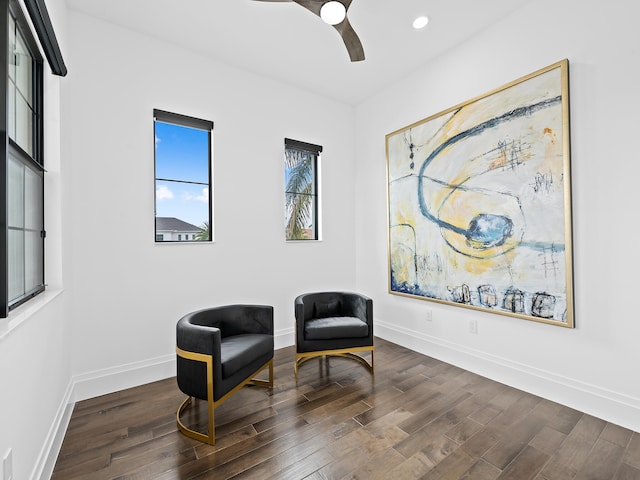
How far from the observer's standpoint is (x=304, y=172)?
13.5 feet

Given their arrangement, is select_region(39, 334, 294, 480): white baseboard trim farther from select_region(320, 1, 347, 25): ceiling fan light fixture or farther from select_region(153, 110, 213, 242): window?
select_region(320, 1, 347, 25): ceiling fan light fixture

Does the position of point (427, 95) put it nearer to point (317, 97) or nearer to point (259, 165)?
point (317, 97)

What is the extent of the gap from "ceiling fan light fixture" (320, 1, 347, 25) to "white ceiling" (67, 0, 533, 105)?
2.44 ft

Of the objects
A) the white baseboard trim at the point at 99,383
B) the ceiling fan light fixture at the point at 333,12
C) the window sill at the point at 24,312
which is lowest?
the white baseboard trim at the point at 99,383

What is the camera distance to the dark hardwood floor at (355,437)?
5.74 ft

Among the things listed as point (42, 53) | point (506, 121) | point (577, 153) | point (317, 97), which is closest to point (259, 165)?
point (317, 97)

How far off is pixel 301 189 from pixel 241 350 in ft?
7.65

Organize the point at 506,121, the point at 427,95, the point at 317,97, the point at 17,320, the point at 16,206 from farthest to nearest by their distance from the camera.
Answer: the point at 317,97, the point at 427,95, the point at 506,121, the point at 16,206, the point at 17,320

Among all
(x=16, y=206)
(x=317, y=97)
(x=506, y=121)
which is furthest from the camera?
(x=317, y=97)

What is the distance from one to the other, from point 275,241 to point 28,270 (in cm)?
221

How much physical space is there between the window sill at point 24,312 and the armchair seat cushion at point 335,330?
1891 millimetres

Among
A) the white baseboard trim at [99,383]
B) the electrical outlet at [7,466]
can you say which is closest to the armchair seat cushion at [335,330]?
the white baseboard trim at [99,383]

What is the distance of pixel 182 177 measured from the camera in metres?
3.22

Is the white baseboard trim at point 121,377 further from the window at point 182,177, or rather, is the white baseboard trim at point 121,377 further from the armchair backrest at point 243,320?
the window at point 182,177
